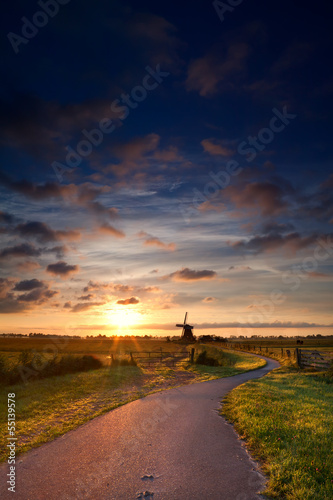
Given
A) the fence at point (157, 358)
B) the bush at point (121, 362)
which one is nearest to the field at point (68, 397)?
the bush at point (121, 362)

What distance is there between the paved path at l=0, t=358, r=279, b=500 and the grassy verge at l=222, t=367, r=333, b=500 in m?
0.50

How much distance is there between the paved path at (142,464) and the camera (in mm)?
6379

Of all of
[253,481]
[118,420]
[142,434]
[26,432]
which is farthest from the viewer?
[118,420]

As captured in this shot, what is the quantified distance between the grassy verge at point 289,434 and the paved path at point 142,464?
0.50m

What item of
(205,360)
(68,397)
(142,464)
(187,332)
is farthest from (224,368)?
(187,332)

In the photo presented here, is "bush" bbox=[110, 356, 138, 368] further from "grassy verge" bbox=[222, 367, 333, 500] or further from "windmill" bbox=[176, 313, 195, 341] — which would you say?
"windmill" bbox=[176, 313, 195, 341]

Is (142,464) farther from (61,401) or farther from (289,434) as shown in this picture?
(61,401)

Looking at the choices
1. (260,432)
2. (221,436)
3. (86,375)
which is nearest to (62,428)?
(221,436)

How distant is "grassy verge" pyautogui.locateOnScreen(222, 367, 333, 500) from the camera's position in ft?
20.9

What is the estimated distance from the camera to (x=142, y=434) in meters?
10.2

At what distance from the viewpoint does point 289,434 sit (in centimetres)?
939

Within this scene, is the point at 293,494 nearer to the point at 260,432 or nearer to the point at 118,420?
the point at 260,432

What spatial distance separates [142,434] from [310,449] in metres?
5.17

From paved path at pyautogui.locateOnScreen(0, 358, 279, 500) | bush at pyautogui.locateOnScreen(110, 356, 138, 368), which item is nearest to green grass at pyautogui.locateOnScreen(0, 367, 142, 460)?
paved path at pyautogui.locateOnScreen(0, 358, 279, 500)
